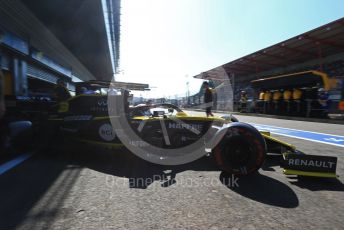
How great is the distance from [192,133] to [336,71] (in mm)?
27270

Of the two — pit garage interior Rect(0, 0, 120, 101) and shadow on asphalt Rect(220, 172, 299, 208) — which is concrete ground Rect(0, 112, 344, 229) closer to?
shadow on asphalt Rect(220, 172, 299, 208)

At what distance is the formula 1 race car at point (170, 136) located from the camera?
3.84m

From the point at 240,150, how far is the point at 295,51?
2754 centimetres

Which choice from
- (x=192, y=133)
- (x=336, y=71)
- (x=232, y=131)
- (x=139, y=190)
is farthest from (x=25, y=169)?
(x=336, y=71)

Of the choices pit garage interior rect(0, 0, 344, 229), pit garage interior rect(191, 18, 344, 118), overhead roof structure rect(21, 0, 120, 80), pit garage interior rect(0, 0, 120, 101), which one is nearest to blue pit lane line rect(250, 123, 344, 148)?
pit garage interior rect(0, 0, 344, 229)

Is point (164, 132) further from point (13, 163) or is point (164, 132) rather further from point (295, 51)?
point (295, 51)

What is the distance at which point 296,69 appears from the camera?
3231 centimetres

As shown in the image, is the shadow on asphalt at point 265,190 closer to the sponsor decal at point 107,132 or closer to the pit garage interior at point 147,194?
the pit garage interior at point 147,194

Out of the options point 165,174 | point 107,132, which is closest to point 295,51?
point 107,132

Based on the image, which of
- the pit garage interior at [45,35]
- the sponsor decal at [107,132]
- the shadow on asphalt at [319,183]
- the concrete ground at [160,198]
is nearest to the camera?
the concrete ground at [160,198]

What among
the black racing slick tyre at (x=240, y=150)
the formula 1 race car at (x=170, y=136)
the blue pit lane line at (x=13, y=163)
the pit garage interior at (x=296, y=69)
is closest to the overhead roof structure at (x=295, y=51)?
the pit garage interior at (x=296, y=69)

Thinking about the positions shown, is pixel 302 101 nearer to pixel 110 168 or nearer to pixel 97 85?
pixel 97 85

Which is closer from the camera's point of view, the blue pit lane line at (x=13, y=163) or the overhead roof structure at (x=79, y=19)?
the blue pit lane line at (x=13, y=163)

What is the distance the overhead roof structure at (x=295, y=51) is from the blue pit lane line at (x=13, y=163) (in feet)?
72.1
